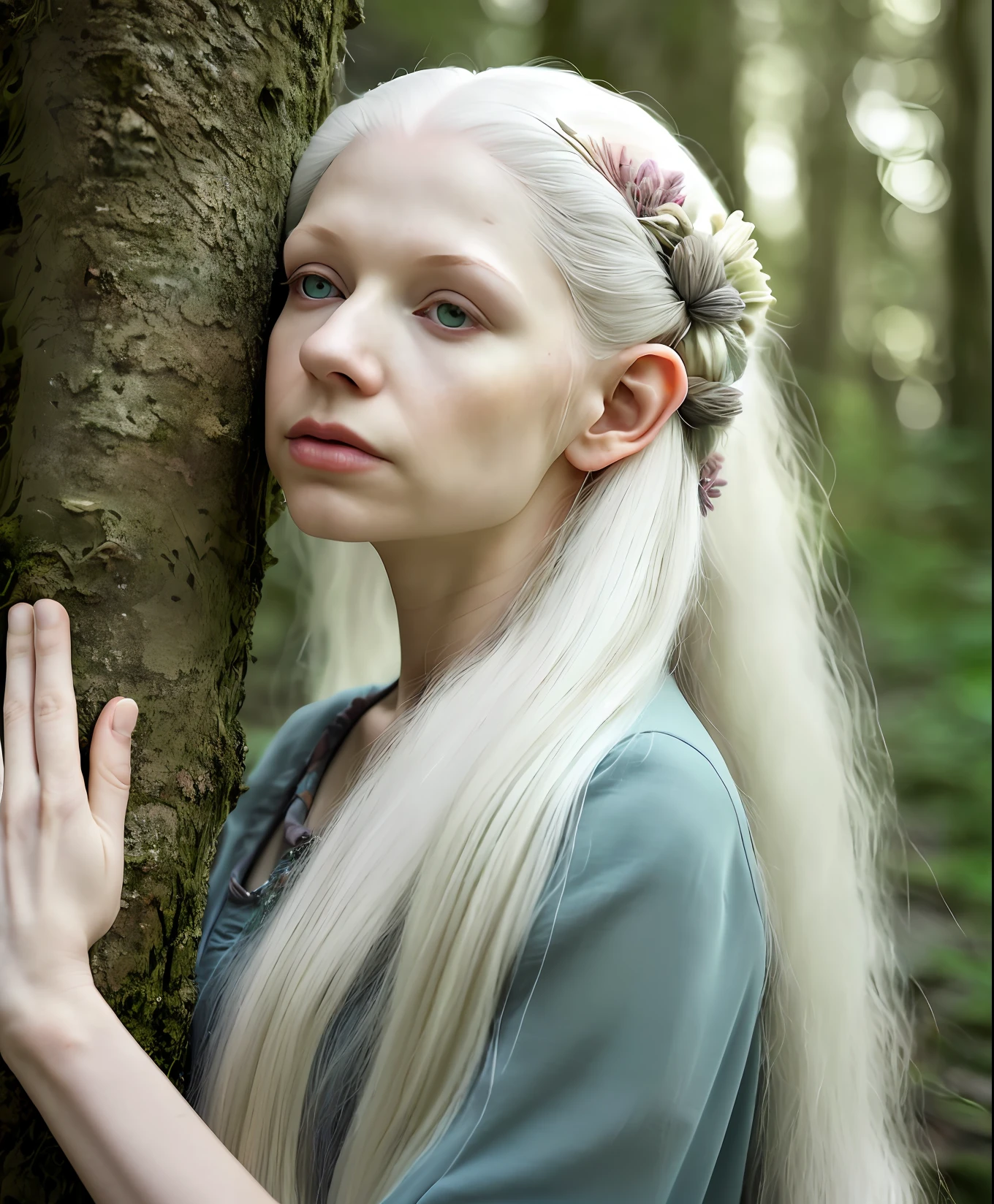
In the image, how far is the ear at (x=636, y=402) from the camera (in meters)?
1.57

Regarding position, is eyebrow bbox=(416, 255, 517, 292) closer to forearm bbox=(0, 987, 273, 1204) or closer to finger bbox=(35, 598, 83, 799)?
finger bbox=(35, 598, 83, 799)

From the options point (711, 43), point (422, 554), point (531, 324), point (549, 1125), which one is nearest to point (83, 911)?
point (549, 1125)

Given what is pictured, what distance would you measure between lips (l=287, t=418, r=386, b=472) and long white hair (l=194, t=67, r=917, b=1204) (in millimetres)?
353

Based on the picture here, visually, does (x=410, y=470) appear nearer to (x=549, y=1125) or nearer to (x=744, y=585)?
(x=744, y=585)

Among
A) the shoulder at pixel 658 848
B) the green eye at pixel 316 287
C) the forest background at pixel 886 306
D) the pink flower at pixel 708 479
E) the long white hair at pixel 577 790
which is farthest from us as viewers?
the forest background at pixel 886 306

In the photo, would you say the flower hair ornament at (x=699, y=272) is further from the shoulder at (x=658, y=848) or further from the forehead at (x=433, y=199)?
the shoulder at (x=658, y=848)

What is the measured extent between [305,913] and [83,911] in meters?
0.39

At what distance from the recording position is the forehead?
1417 millimetres

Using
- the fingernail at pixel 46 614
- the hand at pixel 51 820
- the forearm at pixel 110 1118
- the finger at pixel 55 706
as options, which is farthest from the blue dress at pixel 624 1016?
the fingernail at pixel 46 614

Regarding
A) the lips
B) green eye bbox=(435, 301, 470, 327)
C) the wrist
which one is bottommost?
the wrist

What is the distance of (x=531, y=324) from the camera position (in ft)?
4.75

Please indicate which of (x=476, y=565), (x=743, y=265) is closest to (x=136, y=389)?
(x=476, y=565)

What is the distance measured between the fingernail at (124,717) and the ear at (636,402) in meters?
0.72

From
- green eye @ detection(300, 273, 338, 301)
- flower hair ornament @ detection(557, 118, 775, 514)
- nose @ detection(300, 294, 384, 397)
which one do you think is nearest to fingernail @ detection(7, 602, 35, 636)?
nose @ detection(300, 294, 384, 397)
